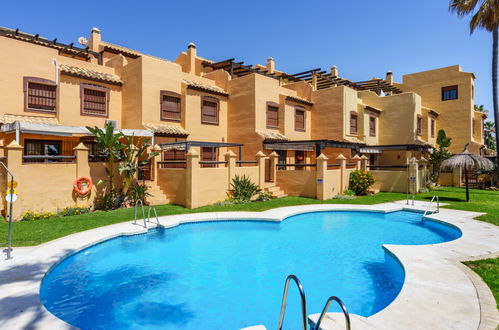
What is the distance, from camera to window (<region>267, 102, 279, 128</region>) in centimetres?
2461

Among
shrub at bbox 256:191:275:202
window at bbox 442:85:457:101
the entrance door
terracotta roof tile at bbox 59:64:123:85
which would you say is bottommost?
shrub at bbox 256:191:275:202

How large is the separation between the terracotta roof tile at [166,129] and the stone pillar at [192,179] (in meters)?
4.60

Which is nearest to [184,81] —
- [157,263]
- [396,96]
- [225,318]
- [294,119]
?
[294,119]

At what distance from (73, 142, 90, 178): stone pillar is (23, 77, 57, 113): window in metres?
5.04

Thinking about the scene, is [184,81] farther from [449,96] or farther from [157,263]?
[449,96]

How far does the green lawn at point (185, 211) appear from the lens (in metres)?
7.66

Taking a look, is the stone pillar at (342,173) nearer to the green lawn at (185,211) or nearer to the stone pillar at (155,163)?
the green lawn at (185,211)

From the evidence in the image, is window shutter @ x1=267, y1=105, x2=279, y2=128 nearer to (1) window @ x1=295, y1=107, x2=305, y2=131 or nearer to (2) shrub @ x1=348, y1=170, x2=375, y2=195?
(1) window @ x1=295, y1=107, x2=305, y2=131

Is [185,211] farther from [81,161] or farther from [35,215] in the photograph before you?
[35,215]

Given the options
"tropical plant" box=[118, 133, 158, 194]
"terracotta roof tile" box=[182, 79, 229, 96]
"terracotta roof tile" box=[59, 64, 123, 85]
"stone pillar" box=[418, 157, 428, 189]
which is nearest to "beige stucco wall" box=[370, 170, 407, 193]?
"stone pillar" box=[418, 157, 428, 189]

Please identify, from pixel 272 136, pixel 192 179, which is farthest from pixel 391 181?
pixel 192 179

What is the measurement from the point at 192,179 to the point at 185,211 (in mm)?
1837

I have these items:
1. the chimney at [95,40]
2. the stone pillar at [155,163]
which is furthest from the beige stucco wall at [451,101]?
the chimney at [95,40]

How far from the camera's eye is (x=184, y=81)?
21922 mm
